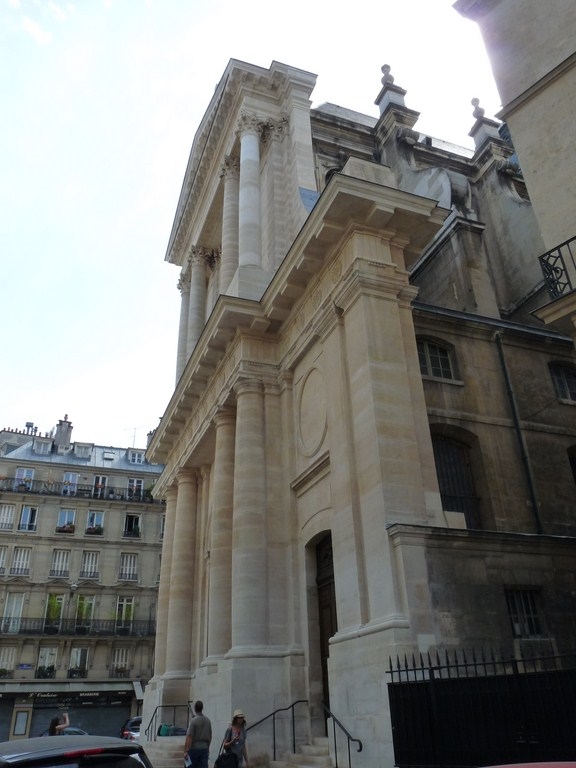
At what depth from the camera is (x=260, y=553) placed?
14.5m

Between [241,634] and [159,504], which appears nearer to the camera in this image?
[241,634]

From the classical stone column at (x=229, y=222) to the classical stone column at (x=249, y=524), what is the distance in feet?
17.7

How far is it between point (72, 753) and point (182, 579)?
1695 centimetres

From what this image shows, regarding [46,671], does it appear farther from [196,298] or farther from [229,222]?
[229,222]

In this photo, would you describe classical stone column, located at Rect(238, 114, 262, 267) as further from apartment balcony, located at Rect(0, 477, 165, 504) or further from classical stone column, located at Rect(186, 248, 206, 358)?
apartment balcony, located at Rect(0, 477, 165, 504)

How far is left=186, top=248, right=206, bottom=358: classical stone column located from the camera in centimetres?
2534

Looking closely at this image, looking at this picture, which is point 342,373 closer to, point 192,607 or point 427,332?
point 427,332

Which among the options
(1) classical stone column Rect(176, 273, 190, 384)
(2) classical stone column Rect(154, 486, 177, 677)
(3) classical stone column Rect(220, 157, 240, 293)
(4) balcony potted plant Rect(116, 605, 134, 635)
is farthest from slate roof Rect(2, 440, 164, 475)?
(3) classical stone column Rect(220, 157, 240, 293)

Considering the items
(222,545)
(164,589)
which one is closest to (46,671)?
(164,589)

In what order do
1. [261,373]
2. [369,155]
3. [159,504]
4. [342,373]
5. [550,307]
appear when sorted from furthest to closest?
[159,504] → [369,155] → [261,373] → [342,373] → [550,307]

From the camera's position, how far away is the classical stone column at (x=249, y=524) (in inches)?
547

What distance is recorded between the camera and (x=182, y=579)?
20734 millimetres

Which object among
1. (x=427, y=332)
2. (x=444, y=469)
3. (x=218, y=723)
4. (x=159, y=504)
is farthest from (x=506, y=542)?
(x=159, y=504)

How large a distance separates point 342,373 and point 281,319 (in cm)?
398
